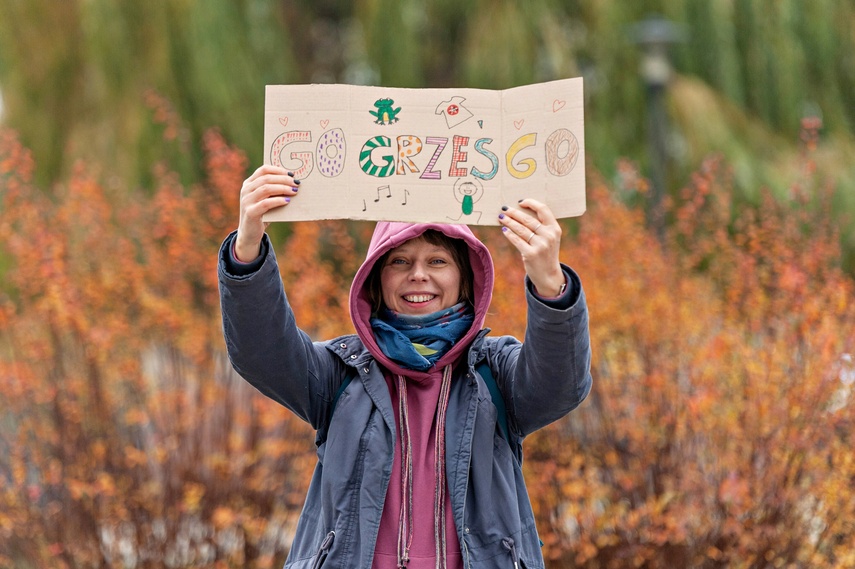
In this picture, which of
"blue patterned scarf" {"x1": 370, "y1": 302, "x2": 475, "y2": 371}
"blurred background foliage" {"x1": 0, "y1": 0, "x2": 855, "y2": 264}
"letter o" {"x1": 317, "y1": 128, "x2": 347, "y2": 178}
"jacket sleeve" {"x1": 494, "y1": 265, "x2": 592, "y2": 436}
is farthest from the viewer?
"blurred background foliage" {"x1": 0, "y1": 0, "x2": 855, "y2": 264}

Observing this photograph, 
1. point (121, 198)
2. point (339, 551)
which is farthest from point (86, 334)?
point (339, 551)

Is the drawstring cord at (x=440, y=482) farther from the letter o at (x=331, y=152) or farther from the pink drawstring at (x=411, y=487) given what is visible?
the letter o at (x=331, y=152)

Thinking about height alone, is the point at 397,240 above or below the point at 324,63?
below

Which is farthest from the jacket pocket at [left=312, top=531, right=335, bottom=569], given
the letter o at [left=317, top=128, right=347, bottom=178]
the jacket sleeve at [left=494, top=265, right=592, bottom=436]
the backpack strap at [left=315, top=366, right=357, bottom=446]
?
the letter o at [left=317, top=128, right=347, bottom=178]

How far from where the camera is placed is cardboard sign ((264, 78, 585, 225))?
7.58 feet

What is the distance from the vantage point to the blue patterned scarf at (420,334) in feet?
7.34

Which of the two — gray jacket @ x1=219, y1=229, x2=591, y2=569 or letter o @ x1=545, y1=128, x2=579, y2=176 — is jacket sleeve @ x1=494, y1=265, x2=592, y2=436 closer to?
gray jacket @ x1=219, y1=229, x2=591, y2=569

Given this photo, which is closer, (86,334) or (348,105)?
(348,105)

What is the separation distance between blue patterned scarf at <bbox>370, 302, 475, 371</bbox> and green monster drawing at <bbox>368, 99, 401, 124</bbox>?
44cm

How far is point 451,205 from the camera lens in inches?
92.3

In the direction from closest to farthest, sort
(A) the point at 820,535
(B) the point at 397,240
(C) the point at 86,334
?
(B) the point at 397,240 < (A) the point at 820,535 < (C) the point at 86,334

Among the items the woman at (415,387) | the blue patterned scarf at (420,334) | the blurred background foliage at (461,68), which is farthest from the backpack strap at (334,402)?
the blurred background foliage at (461,68)

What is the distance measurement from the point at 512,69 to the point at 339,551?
6068 mm

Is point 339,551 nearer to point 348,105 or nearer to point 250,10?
point 348,105
